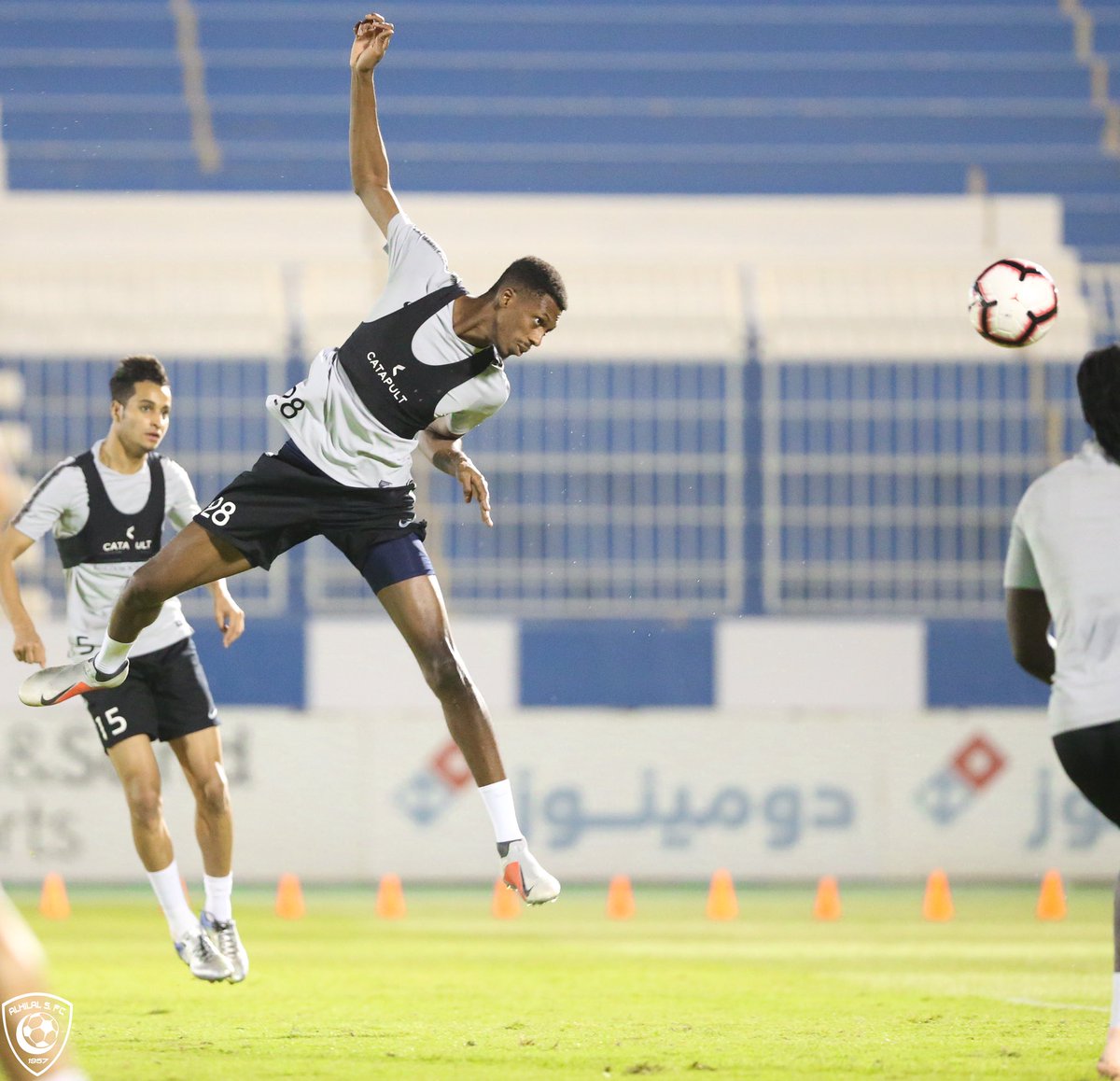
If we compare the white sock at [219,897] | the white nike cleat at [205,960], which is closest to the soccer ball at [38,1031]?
the white nike cleat at [205,960]

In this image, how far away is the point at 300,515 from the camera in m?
6.21

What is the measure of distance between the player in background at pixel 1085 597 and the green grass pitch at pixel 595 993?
0.97m

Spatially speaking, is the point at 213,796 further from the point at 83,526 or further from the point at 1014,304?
the point at 1014,304

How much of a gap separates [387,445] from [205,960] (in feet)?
7.23

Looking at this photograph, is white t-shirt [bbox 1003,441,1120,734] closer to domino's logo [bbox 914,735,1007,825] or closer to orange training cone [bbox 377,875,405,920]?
orange training cone [bbox 377,875,405,920]

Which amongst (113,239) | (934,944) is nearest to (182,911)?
(934,944)

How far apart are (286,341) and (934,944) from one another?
24.0 feet

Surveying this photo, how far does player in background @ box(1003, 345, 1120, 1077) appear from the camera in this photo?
4.64 m

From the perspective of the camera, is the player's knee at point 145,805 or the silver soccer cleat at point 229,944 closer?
the silver soccer cleat at point 229,944

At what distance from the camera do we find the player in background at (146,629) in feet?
23.9

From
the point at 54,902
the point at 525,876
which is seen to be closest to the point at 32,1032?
the point at 525,876

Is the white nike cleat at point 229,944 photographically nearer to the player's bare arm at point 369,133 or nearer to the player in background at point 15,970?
the player's bare arm at point 369,133

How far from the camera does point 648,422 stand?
1501 centimetres

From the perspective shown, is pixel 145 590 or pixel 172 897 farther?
pixel 172 897
